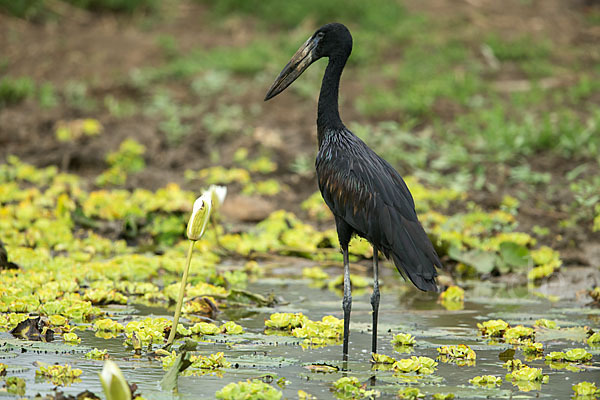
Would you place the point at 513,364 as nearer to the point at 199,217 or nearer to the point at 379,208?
the point at 379,208

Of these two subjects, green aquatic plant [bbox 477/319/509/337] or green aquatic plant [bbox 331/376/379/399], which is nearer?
green aquatic plant [bbox 331/376/379/399]

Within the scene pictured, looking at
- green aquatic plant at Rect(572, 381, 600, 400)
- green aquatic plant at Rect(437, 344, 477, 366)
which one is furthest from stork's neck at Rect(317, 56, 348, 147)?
green aquatic plant at Rect(572, 381, 600, 400)

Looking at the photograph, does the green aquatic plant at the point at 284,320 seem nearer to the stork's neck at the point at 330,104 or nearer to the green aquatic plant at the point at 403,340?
the green aquatic plant at the point at 403,340

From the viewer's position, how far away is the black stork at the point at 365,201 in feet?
16.7

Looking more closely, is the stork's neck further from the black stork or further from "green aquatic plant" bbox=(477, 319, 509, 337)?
"green aquatic plant" bbox=(477, 319, 509, 337)

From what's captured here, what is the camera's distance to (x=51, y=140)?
37.3 ft

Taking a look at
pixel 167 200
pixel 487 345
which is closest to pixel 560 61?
pixel 167 200

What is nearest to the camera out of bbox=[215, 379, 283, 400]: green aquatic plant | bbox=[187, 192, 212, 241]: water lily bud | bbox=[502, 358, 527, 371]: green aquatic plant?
bbox=[215, 379, 283, 400]: green aquatic plant

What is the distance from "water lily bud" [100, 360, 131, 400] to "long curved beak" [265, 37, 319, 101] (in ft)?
9.99

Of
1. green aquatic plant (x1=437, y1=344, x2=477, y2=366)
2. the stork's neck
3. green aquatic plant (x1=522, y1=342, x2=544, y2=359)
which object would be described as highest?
the stork's neck

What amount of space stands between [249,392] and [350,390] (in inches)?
20.3

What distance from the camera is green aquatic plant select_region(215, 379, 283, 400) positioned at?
390 centimetres

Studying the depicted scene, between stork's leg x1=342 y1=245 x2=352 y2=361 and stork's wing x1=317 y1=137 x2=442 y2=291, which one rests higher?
stork's wing x1=317 y1=137 x2=442 y2=291

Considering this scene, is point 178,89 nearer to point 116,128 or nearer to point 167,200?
point 116,128
